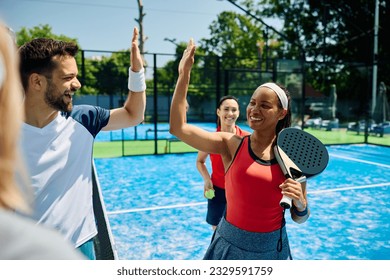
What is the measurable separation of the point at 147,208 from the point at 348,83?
16213 mm

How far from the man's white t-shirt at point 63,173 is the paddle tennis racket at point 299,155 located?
90 cm

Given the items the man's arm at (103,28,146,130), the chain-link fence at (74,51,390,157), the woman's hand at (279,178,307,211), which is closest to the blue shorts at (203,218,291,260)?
the woman's hand at (279,178,307,211)

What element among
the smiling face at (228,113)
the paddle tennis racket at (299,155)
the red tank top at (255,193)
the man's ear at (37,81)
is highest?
the man's ear at (37,81)

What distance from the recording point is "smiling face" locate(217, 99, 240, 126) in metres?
3.29

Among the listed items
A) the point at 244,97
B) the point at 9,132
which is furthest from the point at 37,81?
the point at 244,97

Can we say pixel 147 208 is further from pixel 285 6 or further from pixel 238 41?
pixel 238 41

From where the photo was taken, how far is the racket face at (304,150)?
164cm

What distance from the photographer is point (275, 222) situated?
174 cm

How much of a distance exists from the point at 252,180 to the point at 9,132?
130cm

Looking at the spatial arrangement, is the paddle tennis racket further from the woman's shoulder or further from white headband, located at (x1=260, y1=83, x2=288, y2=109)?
the woman's shoulder

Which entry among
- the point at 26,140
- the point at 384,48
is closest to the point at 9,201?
the point at 26,140

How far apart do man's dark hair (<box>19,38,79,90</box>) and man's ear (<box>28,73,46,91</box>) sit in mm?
17

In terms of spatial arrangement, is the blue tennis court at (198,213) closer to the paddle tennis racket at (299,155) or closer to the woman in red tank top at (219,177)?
the woman in red tank top at (219,177)

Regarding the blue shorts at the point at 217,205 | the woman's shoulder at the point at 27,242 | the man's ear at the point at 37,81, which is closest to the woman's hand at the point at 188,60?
the man's ear at the point at 37,81
